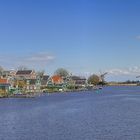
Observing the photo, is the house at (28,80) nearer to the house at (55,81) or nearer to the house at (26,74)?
the house at (26,74)

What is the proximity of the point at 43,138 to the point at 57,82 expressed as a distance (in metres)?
147

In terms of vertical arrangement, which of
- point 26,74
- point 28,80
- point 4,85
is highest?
point 26,74

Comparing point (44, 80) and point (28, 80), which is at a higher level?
point (44, 80)

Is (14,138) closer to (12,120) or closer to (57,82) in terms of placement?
(12,120)

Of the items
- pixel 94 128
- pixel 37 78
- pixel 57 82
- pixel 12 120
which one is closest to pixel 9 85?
pixel 37 78

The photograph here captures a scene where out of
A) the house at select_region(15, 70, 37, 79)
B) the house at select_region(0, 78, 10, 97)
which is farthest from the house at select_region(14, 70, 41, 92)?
the house at select_region(0, 78, 10, 97)

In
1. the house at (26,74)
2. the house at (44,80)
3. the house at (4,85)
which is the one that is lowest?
the house at (4,85)

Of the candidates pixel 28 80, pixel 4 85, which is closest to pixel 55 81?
pixel 28 80

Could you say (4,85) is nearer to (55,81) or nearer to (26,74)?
(26,74)

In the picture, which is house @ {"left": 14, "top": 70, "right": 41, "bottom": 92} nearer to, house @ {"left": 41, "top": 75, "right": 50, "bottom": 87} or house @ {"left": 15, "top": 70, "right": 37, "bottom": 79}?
house @ {"left": 15, "top": 70, "right": 37, "bottom": 79}

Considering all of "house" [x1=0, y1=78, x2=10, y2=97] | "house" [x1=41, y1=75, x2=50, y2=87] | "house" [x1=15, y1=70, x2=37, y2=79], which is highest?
"house" [x1=15, y1=70, x2=37, y2=79]

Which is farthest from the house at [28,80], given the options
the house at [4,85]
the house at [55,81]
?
the house at [55,81]

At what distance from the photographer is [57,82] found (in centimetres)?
18762

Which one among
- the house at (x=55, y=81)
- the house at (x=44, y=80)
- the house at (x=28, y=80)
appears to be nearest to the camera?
the house at (x=28, y=80)
